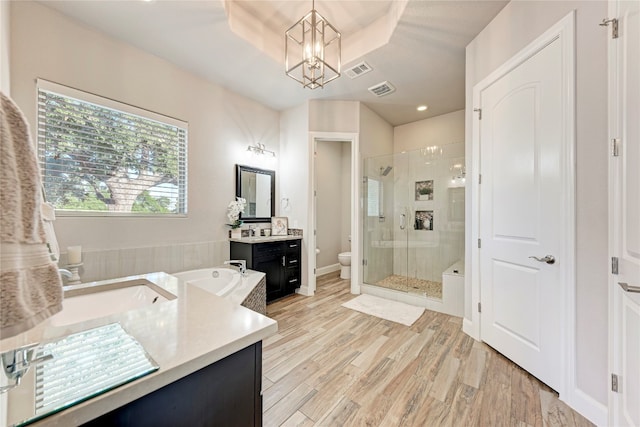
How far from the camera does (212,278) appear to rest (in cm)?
284

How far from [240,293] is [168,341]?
157 cm

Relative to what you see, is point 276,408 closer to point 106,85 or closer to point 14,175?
point 14,175

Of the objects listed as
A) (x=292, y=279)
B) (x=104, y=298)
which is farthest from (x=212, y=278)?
(x=104, y=298)

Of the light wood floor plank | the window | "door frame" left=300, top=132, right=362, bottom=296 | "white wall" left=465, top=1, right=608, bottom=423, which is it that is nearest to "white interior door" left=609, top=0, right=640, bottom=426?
"white wall" left=465, top=1, right=608, bottom=423

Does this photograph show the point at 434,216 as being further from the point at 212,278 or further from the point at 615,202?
the point at 212,278

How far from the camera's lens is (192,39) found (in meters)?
2.50

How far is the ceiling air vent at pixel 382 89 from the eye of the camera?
3.34 m

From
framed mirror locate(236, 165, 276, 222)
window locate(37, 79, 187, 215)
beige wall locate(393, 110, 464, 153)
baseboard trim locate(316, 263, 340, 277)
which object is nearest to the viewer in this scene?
window locate(37, 79, 187, 215)

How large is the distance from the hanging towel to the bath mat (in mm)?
2868

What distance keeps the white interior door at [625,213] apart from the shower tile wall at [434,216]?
2.43m

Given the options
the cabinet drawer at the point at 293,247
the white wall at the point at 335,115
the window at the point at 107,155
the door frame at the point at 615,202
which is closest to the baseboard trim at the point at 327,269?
the cabinet drawer at the point at 293,247

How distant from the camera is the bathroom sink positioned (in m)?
1.43

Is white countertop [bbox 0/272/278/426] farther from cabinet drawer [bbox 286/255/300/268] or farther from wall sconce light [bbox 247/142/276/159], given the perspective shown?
wall sconce light [bbox 247/142/276/159]

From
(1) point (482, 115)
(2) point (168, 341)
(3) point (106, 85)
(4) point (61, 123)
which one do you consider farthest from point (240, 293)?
(1) point (482, 115)
